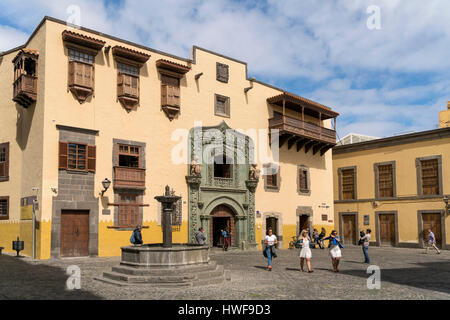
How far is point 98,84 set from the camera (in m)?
21.0

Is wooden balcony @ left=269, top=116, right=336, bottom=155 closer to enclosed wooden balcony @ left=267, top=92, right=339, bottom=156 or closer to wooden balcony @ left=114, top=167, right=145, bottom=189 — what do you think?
enclosed wooden balcony @ left=267, top=92, right=339, bottom=156

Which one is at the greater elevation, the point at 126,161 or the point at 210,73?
the point at 210,73

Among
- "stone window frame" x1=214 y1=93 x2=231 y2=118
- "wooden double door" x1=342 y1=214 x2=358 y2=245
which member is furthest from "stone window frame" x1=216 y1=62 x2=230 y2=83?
"wooden double door" x1=342 y1=214 x2=358 y2=245

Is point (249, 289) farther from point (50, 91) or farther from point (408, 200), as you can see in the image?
point (408, 200)

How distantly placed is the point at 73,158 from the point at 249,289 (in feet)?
38.8

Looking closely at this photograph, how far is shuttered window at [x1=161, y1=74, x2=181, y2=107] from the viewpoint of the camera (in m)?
23.2

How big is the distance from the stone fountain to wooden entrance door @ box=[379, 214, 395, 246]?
73.9 ft

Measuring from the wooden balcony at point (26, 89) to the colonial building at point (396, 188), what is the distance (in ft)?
79.1

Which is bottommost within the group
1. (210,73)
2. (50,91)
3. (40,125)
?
(40,125)

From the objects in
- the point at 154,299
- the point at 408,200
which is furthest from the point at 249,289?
the point at 408,200

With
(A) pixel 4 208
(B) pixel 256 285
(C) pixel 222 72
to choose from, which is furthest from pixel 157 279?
(C) pixel 222 72

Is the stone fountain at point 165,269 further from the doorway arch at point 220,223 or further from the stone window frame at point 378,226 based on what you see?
the stone window frame at point 378,226

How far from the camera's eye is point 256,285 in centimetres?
1218

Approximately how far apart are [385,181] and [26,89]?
2513 cm
